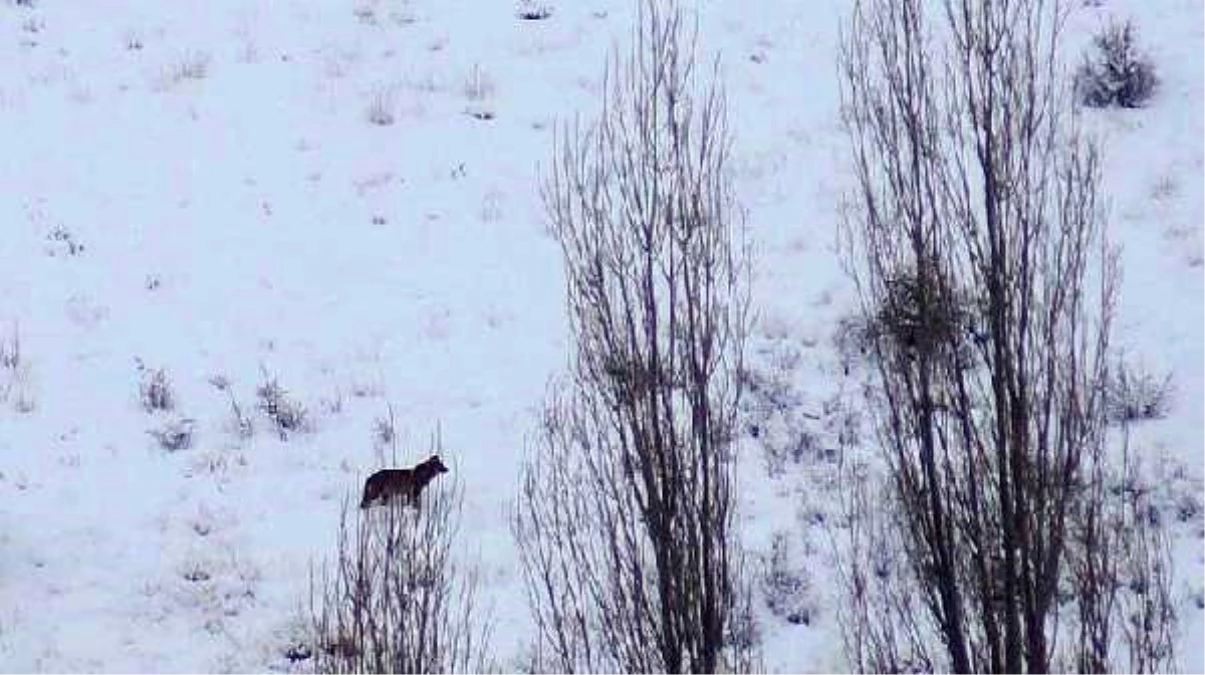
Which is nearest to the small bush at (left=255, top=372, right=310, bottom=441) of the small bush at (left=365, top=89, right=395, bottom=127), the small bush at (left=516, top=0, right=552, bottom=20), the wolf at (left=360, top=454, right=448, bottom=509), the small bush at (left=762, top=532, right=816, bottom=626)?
the wolf at (left=360, top=454, right=448, bottom=509)

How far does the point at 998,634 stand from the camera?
7.38m

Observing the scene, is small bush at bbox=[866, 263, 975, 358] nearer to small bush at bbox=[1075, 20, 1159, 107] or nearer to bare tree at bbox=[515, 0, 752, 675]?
bare tree at bbox=[515, 0, 752, 675]

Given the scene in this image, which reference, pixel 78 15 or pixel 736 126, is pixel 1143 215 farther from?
pixel 78 15

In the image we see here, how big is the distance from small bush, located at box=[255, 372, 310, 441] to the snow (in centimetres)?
7

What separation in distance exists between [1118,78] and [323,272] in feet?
20.4

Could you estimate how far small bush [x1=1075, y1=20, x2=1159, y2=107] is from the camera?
14.3m

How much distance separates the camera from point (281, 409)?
11.2m

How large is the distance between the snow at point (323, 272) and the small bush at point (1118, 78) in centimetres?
19

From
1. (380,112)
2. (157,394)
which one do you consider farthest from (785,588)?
(380,112)

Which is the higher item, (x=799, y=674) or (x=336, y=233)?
(x=336, y=233)

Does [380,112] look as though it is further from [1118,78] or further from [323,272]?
[1118,78]

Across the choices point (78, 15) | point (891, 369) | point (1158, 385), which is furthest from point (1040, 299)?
point (78, 15)

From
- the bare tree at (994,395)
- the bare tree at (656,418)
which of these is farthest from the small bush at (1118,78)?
the bare tree at (656,418)

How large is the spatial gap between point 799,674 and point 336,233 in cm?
569
